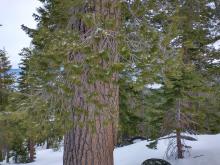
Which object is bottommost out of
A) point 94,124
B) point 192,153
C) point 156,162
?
point 156,162

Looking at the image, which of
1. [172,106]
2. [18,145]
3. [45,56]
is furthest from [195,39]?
[18,145]

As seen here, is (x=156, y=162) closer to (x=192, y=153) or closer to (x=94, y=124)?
(x=192, y=153)

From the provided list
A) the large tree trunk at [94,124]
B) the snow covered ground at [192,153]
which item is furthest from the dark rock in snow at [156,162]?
the large tree trunk at [94,124]

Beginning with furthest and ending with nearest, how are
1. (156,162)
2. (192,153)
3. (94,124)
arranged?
(192,153) < (156,162) < (94,124)

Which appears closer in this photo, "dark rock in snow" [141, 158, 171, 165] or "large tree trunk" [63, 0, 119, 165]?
"large tree trunk" [63, 0, 119, 165]

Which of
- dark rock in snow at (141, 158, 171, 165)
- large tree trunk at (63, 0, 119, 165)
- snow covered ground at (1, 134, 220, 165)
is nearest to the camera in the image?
large tree trunk at (63, 0, 119, 165)

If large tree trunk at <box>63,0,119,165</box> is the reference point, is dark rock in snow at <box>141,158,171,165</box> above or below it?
below

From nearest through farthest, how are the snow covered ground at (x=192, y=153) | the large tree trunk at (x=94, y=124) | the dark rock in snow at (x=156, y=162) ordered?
the large tree trunk at (x=94, y=124) < the snow covered ground at (x=192, y=153) < the dark rock in snow at (x=156, y=162)

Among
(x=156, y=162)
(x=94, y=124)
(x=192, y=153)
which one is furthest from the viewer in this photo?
(x=192, y=153)

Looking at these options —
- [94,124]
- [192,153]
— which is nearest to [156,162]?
[192,153]

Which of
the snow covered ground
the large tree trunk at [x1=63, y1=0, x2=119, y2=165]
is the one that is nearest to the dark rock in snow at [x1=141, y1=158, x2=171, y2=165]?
the snow covered ground

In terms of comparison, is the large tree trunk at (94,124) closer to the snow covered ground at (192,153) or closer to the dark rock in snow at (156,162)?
the dark rock in snow at (156,162)

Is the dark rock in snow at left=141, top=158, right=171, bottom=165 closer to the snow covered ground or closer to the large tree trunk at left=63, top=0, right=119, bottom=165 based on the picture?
the snow covered ground

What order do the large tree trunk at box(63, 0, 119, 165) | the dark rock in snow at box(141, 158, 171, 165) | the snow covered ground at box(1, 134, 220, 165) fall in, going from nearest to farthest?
the large tree trunk at box(63, 0, 119, 165)
the snow covered ground at box(1, 134, 220, 165)
the dark rock in snow at box(141, 158, 171, 165)
